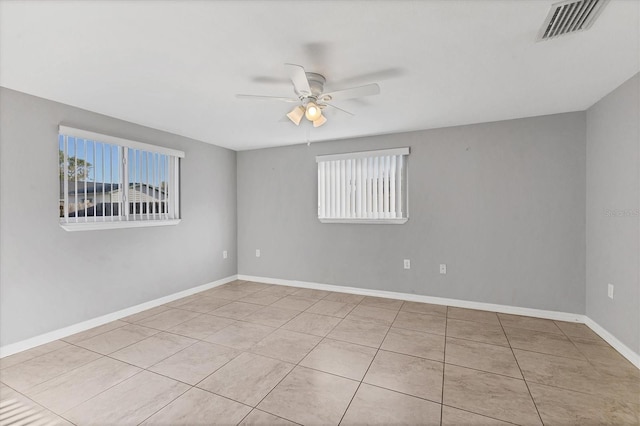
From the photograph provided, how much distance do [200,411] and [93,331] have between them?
6.77ft

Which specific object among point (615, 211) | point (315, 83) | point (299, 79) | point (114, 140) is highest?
point (315, 83)

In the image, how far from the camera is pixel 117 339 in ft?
9.46

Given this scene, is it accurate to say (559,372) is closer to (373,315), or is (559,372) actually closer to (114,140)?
(373,315)

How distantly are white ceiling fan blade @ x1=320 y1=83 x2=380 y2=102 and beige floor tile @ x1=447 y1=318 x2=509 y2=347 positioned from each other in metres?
2.46

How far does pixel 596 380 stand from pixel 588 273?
4.85 feet

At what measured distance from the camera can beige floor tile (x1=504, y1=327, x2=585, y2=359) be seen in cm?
257

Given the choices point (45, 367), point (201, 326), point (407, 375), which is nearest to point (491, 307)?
point (407, 375)

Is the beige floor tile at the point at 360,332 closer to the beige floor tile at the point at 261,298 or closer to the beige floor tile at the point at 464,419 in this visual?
the beige floor tile at the point at 464,419

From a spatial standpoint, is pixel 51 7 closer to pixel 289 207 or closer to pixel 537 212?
pixel 289 207

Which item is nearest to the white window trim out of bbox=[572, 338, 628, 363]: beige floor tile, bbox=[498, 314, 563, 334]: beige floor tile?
bbox=[498, 314, 563, 334]: beige floor tile

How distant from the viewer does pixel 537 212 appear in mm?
3416

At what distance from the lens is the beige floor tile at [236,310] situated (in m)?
3.54

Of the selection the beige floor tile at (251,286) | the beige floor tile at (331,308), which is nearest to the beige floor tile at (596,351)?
the beige floor tile at (331,308)

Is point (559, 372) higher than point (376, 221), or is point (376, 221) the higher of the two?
point (376, 221)
